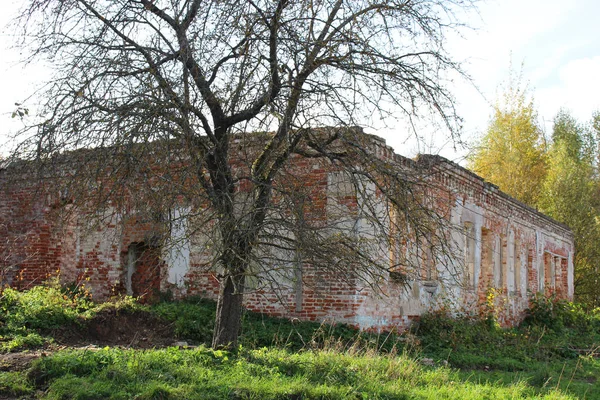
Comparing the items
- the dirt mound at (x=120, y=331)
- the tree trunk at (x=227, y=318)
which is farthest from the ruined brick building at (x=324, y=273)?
the dirt mound at (x=120, y=331)

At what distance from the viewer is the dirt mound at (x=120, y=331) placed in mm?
10750

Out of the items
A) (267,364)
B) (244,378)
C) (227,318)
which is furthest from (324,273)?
(244,378)

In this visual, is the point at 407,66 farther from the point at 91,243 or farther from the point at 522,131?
the point at 522,131

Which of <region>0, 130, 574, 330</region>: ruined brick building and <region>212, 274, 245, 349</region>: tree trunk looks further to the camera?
<region>0, 130, 574, 330</region>: ruined brick building

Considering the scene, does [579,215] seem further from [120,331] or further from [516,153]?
[120,331]

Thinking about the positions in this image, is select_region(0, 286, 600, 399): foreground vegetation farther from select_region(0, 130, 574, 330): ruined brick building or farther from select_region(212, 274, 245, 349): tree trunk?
select_region(0, 130, 574, 330): ruined brick building

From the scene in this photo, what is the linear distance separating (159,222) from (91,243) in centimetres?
877

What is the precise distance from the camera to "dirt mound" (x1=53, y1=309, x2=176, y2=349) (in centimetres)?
1075

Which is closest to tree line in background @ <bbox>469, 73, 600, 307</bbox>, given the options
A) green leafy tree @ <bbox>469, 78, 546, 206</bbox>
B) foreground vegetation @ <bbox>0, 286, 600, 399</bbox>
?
green leafy tree @ <bbox>469, 78, 546, 206</bbox>

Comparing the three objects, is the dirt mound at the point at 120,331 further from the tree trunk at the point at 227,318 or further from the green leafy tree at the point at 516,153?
the green leafy tree at the point at 516,153

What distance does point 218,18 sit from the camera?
7215 mm

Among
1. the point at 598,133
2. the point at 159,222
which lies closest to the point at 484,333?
the point at 159,222

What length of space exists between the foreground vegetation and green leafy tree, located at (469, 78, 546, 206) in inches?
610

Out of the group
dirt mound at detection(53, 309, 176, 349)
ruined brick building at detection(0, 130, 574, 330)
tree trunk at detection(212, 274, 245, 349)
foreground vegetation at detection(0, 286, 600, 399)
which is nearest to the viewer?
foreground vegetation at detection(0, 286, 600, 399)
